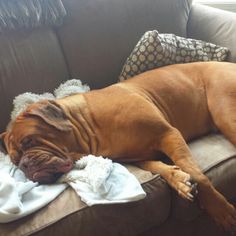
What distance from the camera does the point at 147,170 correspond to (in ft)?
5.31

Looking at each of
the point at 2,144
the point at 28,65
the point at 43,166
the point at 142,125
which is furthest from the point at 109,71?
the point at 43,166

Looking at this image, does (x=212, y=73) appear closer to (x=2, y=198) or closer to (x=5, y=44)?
(x=5, y=44)

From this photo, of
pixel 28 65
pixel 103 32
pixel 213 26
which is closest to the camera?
pixel 28 65

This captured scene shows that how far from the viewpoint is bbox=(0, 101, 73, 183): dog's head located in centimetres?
153

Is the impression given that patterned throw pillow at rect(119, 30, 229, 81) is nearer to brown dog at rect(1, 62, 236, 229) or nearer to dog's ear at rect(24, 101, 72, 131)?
brown dog at rect(1, 62, 236, 229)

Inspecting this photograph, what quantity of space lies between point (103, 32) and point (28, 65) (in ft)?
1.46

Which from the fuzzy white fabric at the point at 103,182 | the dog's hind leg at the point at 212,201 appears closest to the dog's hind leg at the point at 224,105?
the dog's hind leg at the point at 212,201

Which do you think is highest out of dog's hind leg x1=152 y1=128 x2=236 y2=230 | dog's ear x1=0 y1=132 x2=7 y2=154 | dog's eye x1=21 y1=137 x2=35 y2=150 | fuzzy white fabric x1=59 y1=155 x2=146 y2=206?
dog's eye x1=21 y1=137 x2=35 y2=150

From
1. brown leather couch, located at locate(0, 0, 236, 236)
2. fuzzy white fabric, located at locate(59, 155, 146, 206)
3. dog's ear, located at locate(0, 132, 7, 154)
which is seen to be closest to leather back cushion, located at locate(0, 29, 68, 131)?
brown leather couch, located at locate(0, 0, 236, 236)

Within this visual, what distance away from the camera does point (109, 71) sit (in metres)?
2.20

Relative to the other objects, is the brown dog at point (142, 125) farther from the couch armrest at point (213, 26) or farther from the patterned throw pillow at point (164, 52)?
the couch armrest at point (213, 26)

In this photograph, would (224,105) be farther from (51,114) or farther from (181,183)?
(51,114)

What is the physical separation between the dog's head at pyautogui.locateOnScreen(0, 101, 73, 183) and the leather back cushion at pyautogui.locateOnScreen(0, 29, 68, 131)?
32 centimetres

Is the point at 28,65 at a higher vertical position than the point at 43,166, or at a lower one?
higher
